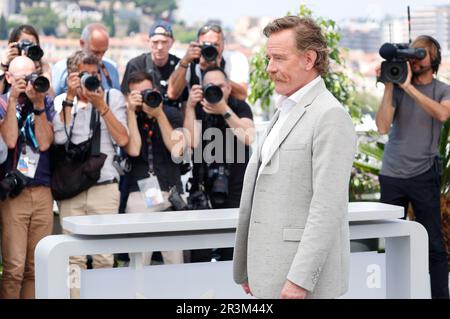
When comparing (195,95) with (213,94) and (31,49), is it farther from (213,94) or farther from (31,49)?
(31,49)

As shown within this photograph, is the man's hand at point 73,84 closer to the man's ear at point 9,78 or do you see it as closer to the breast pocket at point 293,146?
the man's ear at point 9,78

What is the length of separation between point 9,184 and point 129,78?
41.5 inches

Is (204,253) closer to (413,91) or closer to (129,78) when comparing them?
(129,78)

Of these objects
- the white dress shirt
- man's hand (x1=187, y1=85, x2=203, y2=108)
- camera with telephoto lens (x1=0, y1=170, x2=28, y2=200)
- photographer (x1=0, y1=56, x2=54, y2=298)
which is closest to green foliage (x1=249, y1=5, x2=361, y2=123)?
man's hand (x1=187, y1=85, x2=203, y2=108)

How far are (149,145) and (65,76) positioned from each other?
2.64 feet

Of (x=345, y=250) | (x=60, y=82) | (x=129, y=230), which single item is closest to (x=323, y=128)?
(x=345, y=250)

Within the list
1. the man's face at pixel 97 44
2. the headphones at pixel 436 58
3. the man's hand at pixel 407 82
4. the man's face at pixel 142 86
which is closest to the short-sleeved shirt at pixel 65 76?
the man's face at pixel 97 44

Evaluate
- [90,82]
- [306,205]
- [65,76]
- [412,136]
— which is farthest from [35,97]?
[306,205]

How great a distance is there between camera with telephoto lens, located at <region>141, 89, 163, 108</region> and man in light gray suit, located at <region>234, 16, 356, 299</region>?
2371mm

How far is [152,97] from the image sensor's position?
5.28 m

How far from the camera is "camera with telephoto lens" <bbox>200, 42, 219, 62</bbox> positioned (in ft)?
18.5

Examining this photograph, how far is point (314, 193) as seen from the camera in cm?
276

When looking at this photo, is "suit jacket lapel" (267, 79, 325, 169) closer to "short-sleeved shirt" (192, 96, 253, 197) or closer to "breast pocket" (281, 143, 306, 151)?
"breast pocket" (281, 143, 306, 151)

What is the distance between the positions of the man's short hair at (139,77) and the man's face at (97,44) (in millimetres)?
430
